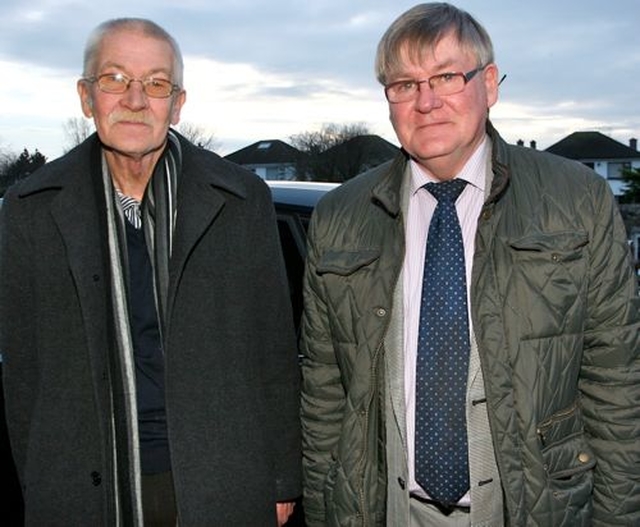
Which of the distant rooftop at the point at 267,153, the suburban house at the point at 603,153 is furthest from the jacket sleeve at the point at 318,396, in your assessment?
the suburban house at the point at 603,153

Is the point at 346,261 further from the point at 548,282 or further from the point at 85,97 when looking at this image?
the point at 85,97

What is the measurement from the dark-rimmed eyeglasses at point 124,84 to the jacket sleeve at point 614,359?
1.42 m

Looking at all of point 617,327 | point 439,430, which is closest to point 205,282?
point 439,430

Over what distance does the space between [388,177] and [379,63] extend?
1.24 feet

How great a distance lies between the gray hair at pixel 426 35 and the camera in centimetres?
251

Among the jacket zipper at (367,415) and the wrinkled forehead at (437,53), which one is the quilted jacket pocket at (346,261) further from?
the wrinkled forehead at (437,53)

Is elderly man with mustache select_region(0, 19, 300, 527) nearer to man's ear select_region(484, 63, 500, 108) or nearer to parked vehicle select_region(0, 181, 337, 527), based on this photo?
parked vehicle select_region(0, 181, 337, 527)

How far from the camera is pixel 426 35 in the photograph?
8.23 feet

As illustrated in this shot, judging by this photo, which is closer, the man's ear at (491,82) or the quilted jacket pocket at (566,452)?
the quilted jacket pocket at (566,452)

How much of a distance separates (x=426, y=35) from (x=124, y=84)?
971 millimetres

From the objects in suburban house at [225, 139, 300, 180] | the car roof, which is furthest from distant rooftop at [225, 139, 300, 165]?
the car roof

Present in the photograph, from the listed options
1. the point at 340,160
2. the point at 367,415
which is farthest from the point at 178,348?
the point at 340,160

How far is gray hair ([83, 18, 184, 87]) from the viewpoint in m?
2.62

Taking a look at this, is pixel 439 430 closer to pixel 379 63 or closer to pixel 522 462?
pixel 522 462
